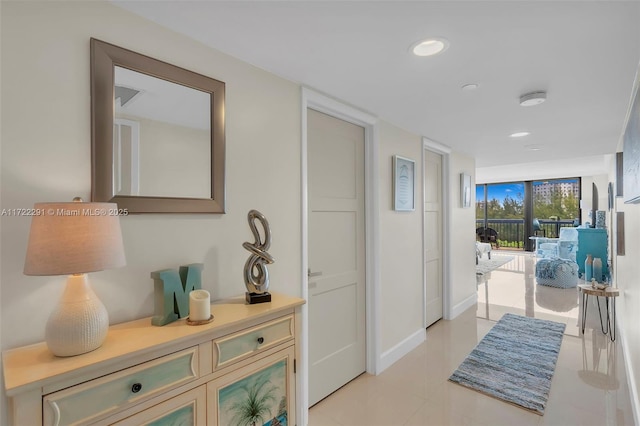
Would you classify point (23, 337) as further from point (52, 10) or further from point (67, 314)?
point (52, 10)

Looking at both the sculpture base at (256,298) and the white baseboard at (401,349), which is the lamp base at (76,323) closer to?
the sculpture base at (256,298)

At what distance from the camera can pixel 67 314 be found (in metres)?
1.01

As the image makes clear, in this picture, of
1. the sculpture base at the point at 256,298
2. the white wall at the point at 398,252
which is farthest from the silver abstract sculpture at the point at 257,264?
the white wall at the point at 398,252

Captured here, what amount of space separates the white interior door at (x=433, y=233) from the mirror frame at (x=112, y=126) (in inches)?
109

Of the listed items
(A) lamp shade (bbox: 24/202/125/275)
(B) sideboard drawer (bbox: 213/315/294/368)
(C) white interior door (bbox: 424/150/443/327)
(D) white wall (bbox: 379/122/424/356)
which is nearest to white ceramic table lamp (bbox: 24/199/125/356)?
(A) lamp shade (bbox: 24/202/125/275)

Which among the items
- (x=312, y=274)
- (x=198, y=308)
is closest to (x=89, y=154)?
(x=198, y=308)

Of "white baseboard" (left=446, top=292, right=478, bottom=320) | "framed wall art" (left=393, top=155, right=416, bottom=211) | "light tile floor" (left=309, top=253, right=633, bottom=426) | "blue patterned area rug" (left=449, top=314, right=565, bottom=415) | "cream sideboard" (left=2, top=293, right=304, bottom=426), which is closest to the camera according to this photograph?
"cream sideboard" (left=2, top=293, right=304, bottom=426)

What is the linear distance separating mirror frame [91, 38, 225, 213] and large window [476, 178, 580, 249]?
11273 millimetres

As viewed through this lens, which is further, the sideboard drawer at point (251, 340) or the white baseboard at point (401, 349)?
the white baseboard at point (401, 349)

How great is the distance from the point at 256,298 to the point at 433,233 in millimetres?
2985

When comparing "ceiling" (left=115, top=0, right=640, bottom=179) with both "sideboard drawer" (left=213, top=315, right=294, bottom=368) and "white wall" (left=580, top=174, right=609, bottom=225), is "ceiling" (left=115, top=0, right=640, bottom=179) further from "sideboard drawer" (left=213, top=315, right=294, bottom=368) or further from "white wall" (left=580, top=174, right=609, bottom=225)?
"white wall" (left=580, top=174, right=609, bottom=225)

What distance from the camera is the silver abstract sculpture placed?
62.1 inches

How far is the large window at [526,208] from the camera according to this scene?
1000 cm

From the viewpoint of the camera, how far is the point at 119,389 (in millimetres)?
1025
